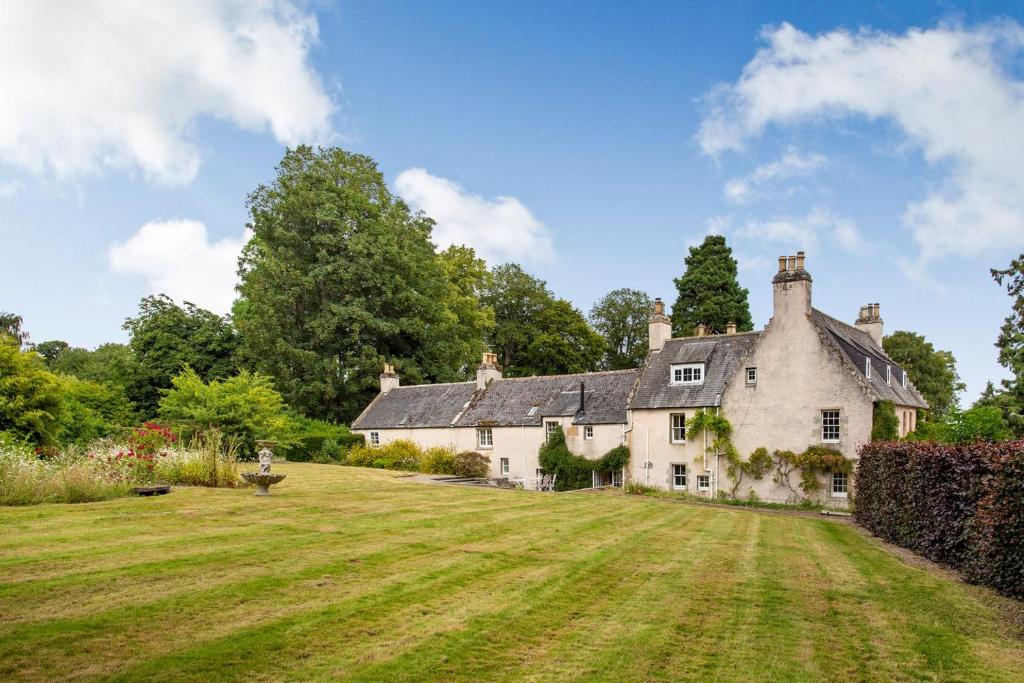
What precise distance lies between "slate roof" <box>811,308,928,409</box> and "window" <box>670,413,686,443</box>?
25.9 ft

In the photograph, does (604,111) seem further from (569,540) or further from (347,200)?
(347,200)

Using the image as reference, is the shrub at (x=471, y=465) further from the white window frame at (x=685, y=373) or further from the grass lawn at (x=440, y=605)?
the grass lawn at (x=440, y=605)

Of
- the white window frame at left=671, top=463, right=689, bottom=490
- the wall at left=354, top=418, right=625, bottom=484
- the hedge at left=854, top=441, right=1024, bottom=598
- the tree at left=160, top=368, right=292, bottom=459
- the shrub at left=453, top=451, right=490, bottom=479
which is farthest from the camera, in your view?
the shrub at left=453, top=451, right=490, bottom=479

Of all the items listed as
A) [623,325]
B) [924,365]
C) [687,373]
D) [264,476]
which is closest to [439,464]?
[687,373]

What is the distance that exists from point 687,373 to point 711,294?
23.0 metres

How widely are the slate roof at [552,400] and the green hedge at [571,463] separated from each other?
153cm

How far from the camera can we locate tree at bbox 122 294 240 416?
155ft

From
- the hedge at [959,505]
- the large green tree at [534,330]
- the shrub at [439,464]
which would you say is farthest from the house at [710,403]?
the large green tree at [534,330]

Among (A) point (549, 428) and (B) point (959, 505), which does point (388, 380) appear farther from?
(B) point (959, 505)

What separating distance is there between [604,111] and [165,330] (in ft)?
128

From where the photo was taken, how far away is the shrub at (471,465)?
39344mm

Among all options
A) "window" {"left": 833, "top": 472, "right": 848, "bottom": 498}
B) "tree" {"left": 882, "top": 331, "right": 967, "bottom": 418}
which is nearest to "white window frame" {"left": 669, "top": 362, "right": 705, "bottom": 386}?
"window" {"left": 833, "top": 472, "right": 848, "bottom": 498}

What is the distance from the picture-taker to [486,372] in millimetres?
44406

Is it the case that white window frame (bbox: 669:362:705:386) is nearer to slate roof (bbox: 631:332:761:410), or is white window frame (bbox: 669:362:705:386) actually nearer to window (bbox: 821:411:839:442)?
slate roof (bbox: 631:332:761:410)
